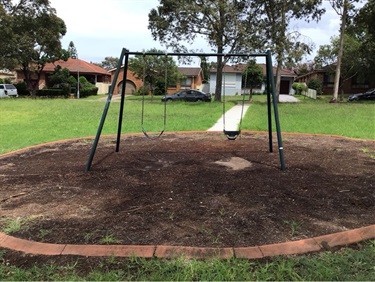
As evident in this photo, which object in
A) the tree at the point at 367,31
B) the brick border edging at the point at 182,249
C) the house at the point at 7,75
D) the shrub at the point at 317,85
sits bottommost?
the brick border edging at the point at 182,249

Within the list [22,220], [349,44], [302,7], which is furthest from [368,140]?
[349,44]

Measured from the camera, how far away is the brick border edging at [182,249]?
2531mm

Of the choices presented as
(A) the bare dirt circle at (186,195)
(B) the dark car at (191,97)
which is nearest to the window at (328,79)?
(B) the dark car at (191,97)

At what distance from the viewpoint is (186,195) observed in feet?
12.6

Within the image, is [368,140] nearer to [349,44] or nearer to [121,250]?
[121,250]

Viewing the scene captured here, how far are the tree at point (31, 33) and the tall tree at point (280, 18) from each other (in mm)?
18016

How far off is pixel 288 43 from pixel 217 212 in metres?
20.3

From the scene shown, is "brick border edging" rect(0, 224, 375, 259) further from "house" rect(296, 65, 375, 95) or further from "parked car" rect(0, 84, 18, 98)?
"house" rect(296, 65, 375, 95)

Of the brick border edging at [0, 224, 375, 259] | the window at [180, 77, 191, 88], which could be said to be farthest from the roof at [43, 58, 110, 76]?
the brick border edging at [0, 224, 375, 259]

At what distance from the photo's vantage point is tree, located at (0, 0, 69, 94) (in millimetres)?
27641

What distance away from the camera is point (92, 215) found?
10.9ft

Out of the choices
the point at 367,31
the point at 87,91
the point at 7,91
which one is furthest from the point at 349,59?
the point at 7,91

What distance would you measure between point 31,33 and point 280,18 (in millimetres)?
20888

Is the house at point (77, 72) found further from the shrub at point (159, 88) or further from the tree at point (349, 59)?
the tree at point (349, 59)
